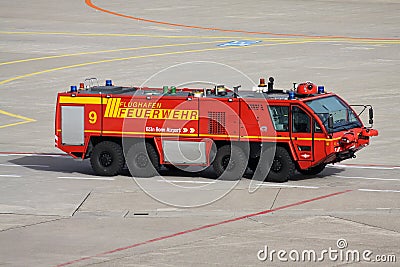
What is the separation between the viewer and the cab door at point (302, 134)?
97.1ft

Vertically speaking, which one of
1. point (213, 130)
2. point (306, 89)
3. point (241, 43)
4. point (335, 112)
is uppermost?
point (241, 43)

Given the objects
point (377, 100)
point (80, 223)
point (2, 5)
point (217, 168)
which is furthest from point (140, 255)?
point (2, 5)

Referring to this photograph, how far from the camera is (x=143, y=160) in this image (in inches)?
1223

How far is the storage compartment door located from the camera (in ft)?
103

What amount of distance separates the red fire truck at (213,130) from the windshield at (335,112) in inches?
1.3

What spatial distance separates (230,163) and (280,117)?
200 centimetres

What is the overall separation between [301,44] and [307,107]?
104 ft

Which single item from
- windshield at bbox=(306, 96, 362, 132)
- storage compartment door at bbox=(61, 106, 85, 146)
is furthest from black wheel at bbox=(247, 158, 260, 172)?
storage compartment door at bbox=(61, 106, 85, 146)

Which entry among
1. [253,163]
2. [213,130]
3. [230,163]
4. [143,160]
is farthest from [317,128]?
[143,160]

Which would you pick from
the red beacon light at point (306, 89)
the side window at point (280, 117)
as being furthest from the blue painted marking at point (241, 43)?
the side window at point (280, 117)

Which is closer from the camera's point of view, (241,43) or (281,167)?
(281,167)

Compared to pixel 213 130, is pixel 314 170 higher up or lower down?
lower down

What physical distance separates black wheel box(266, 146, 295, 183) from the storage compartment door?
582cm

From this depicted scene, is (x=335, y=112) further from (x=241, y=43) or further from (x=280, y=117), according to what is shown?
(x=241, y=43)
